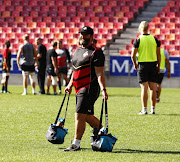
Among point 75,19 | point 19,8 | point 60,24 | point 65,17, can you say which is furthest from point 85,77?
point 19,8

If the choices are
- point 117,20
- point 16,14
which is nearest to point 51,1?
point 16,14

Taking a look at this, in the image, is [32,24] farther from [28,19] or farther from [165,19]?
[165,19]

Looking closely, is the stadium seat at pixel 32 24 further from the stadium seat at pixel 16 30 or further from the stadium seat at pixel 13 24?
the stadium seat at pixel 13 24

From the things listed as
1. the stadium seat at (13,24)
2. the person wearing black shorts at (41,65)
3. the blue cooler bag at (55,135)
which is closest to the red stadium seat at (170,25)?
the stadium seat at (13,24)

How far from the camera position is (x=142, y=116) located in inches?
413

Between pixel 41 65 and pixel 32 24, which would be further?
pixel 32 24

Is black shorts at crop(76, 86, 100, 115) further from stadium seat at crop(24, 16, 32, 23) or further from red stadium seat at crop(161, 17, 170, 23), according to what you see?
stadium seat at crop(24, 16, 32, 23)

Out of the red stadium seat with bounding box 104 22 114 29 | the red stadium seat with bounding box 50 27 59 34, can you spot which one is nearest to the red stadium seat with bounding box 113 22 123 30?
the red stadium seat with bounding box 104 22 114 29

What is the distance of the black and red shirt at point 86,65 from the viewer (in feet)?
20.8

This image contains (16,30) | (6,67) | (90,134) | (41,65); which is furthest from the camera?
(16,30)

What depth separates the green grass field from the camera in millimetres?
5945

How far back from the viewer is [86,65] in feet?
20.9

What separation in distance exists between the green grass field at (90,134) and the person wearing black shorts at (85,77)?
356 millimetres

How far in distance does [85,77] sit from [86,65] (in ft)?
0.51
